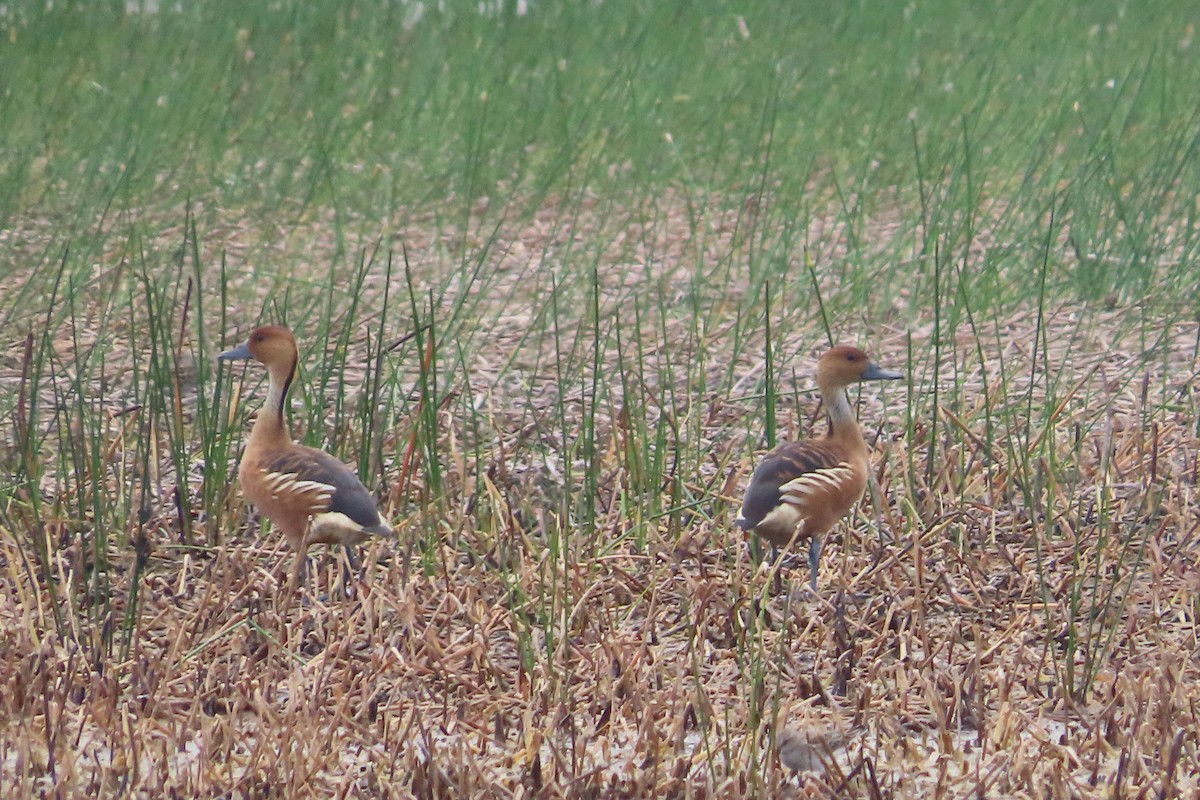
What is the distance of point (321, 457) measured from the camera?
3.83m

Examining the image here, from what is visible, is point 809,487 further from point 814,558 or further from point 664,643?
point 664,643

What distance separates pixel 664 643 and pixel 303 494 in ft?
2.63

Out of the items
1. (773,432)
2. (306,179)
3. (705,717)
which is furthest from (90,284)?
(705,717)

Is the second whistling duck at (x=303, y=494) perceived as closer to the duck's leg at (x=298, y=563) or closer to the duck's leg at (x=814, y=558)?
the duck's leg at (x=298, y=563)

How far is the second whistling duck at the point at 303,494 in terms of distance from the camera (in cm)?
370

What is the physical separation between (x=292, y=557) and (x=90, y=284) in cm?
268

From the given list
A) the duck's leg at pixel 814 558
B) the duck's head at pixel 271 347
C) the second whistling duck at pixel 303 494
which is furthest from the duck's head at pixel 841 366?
the duck's head at pixel 271 347

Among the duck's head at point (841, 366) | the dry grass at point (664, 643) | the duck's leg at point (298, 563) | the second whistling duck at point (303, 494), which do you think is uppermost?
the duck's head at point (841, 366)

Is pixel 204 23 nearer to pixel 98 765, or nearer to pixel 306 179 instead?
pixel 306 179

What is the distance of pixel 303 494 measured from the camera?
3.71 metres

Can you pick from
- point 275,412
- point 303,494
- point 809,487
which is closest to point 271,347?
point 275,412

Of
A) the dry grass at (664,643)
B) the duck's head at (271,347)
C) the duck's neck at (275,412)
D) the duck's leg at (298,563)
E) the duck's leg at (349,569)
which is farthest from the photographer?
the duck's head at (271,347)

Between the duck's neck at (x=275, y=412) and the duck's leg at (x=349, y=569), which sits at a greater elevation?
the duck's neck at (x=275, y=412)

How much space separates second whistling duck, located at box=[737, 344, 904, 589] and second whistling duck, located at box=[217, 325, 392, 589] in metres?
0.78
